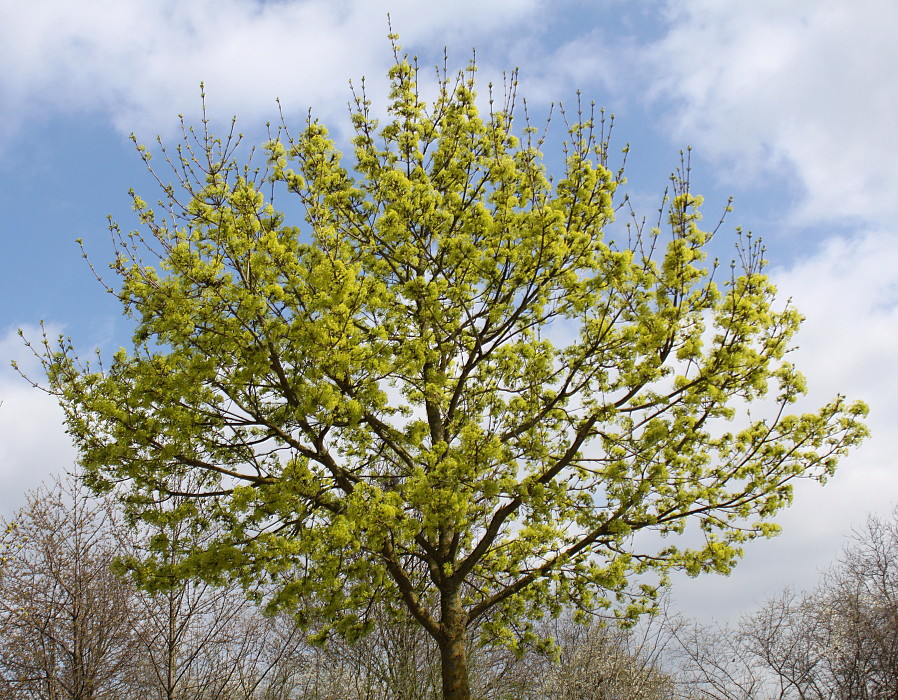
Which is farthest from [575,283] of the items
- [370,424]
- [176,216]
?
[176,216]

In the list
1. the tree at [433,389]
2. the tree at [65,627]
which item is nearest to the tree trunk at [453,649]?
the tree at [433,389]

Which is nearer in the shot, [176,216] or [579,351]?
[176,216]

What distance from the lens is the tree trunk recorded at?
700cm

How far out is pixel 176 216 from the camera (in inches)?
290

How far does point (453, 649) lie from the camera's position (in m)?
7.16

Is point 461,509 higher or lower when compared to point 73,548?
lower

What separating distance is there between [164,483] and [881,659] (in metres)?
17.2

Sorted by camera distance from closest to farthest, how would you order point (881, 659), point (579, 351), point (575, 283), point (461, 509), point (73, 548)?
1. point (461, 509)
2. point (575, 283)
3. point (579, 351)
4. point (73, 548)
5. point (881, 659)

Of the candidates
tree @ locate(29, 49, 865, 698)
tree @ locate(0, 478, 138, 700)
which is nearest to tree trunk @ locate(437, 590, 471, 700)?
tree @ locate(29, 49, 865, 698)

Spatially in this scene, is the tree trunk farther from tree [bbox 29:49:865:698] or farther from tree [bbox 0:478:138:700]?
tree [bbox 0:478:138:700]

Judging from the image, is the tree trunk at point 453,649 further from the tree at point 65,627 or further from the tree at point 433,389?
the tree at point 65,627

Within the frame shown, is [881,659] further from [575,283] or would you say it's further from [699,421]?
[575,283]

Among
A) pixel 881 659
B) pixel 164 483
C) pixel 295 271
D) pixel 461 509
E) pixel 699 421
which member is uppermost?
pixel 295 271

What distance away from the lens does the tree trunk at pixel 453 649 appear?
7.00 metres
